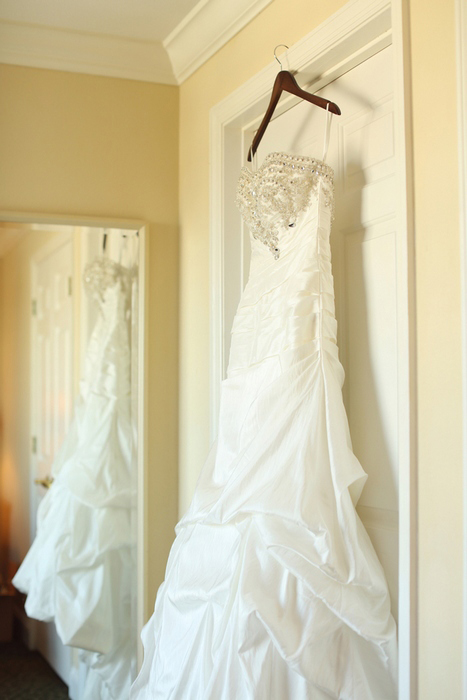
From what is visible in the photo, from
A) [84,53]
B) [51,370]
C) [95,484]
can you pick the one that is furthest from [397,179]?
[51,370]

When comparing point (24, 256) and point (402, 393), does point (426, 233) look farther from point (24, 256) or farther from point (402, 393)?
point (24, 256)

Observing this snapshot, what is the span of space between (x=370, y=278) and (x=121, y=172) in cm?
108

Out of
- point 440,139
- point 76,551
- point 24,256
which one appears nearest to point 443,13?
point 440,139

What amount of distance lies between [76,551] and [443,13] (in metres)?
2.02

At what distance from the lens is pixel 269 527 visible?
4.37 feet

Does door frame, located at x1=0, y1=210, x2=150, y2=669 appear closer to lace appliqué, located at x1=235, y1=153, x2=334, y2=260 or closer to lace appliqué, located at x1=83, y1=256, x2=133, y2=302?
lace appliqué, located at x1=83, y1=256, x2=133, y2=302

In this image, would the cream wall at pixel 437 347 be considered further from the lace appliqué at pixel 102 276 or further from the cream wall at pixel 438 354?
the lace appliqué at pixel 102 276

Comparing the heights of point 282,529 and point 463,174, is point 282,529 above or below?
below

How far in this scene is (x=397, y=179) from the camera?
1.23m

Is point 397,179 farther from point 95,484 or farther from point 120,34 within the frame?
point 95,484

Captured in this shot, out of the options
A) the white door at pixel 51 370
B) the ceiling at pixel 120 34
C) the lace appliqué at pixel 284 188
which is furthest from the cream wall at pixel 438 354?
the white door at pixel 51 370

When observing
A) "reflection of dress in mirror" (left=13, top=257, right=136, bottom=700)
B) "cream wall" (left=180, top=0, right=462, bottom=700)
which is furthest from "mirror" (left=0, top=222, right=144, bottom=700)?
"cream wall" (left=180, top=0, right=462, bottom=700)

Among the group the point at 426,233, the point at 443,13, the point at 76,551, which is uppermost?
the point at 443,13

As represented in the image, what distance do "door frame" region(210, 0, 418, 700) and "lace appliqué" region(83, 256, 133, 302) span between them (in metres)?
0.50
